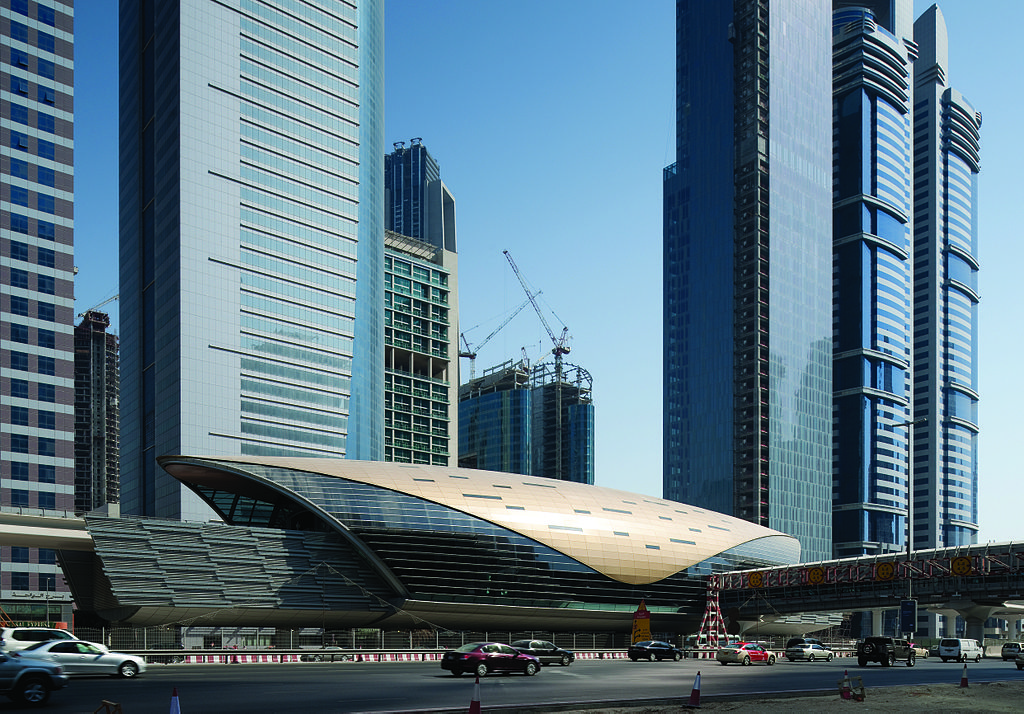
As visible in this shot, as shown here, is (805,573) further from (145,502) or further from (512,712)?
(145,502)

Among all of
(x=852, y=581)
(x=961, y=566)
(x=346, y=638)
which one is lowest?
(x=346, y=638)

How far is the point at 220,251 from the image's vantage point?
15462 centimetres

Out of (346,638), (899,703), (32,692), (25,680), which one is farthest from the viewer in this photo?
(346,638)

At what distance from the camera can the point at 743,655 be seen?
2569 inches

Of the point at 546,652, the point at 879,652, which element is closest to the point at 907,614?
the point at 879,652

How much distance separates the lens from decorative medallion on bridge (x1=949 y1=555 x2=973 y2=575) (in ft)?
288

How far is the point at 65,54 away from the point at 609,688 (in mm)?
141767

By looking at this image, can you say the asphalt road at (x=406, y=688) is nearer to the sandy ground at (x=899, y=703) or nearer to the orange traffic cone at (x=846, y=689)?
the sandy ground at (x=899, y=703)

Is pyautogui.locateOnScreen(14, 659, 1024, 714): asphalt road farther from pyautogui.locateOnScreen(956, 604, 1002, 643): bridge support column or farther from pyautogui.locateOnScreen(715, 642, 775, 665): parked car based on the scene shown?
pyautogui.locateOnScreen(956, 604, 1002, 643): bridge support column

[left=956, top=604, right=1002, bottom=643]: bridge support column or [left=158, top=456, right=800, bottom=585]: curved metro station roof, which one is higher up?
[left=158, top=456, right=800, bottom=585]: curved metro station roof

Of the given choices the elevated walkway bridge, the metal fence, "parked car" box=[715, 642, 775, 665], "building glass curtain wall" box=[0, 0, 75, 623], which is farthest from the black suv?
"building glass curtain wall" box=[0, 0, 75, 623]

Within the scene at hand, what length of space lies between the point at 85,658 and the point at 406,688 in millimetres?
14546

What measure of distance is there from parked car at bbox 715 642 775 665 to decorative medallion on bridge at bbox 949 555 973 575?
98.1 feet

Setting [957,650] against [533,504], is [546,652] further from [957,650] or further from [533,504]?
[533,504]
